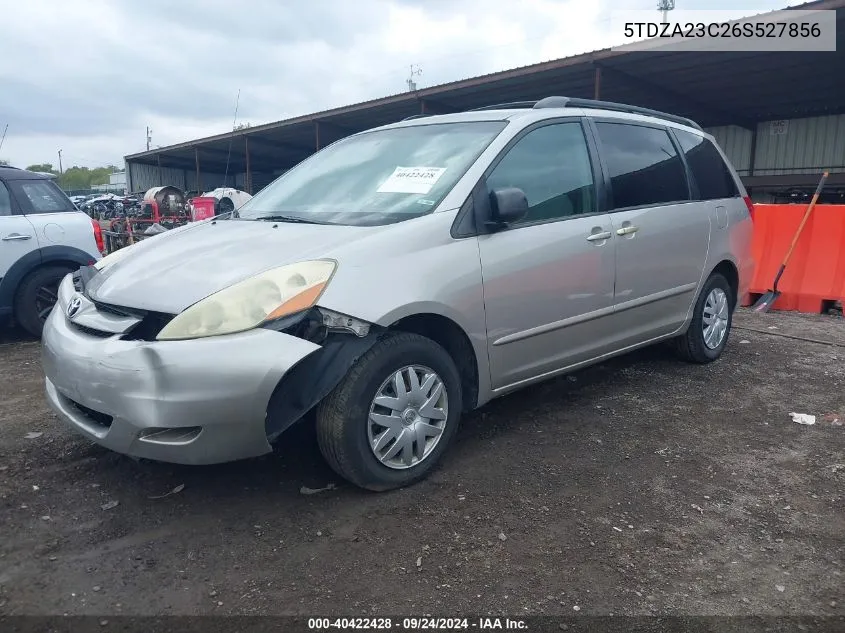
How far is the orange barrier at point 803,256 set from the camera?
7.14 m

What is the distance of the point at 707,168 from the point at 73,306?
167 inches

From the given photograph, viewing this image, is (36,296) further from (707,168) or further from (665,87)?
(665,87)

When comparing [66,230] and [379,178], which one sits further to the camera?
[66,230]

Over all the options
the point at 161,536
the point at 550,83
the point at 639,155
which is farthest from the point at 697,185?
the point at 550,83

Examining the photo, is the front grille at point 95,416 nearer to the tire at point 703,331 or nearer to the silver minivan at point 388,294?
the silver minivan at point 388,294

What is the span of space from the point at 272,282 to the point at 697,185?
11.0 feet

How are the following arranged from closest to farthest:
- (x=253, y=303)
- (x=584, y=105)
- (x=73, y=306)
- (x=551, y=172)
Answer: (x=253, y=303) → (x=73, y=306) → (x=551, y=172) → (x=584, y=105)

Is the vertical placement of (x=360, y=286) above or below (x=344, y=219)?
below

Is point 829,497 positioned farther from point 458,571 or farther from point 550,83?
point 550,83

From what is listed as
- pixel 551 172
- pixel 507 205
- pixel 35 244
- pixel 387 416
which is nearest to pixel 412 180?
pixel 507 205

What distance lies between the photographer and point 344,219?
329 centimetres

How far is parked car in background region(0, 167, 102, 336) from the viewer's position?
5.81 meters

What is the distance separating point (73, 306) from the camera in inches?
124

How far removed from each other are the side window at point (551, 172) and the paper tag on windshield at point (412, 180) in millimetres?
281
